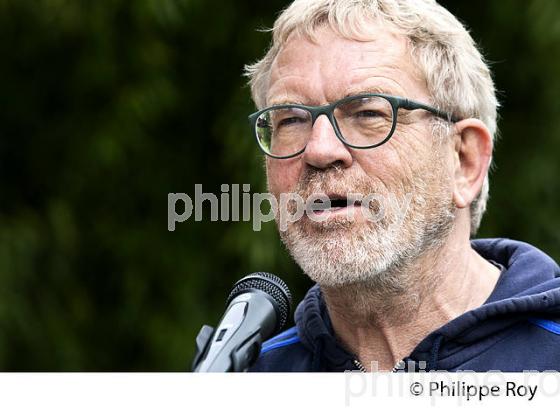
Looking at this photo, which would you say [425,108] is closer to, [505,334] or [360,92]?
[360,92]

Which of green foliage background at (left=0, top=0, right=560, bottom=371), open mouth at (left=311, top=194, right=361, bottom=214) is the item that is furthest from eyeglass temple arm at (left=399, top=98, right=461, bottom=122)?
green foliage background at (left=0, top=0, right=560, bottom=371)

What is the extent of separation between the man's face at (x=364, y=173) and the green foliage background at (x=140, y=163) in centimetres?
190

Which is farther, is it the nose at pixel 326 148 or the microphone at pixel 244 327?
the nose at pixel 326 148

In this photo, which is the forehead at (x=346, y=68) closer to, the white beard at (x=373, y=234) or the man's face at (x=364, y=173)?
the man's face at (x=364, y=173)

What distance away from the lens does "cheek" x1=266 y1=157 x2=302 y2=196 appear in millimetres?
2135

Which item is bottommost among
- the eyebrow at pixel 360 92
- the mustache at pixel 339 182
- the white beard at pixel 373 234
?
the white beard at pixel 373 234

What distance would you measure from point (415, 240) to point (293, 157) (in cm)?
35

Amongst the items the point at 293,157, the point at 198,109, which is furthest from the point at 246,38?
the point at 293,157

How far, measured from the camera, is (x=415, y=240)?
212 cm

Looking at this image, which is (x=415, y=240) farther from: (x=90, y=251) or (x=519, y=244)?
(x=90, y=251)

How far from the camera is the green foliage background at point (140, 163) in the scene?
4.13 m

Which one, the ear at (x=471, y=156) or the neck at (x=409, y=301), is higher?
the ear at (x=471, y=156)

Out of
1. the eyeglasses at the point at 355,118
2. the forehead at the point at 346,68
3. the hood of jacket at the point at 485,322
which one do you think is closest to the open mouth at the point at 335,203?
the eyeglasses at the point at 355,118

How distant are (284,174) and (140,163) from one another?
2.31 m
